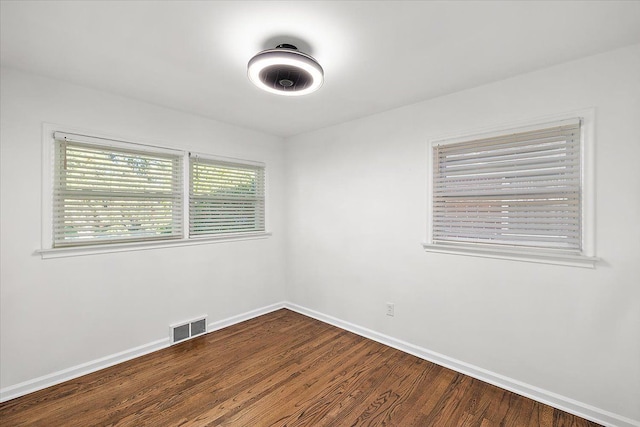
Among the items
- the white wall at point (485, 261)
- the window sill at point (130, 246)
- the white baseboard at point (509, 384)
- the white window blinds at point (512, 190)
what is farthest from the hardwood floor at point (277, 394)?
the white window blinds at point (512, 190)

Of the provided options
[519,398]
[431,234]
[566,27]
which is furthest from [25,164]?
[519,398]

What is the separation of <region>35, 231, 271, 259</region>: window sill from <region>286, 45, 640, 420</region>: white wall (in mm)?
995

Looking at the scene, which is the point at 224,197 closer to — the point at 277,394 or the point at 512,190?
the point at 277,394

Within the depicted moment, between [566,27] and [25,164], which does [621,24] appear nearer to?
[566,27]

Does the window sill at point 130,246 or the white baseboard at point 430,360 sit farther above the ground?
the window sill at point 130,246

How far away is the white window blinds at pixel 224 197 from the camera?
3.25 metres

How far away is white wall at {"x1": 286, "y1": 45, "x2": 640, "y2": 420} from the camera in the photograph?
1.87 meters

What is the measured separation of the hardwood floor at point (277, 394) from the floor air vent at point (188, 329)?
0.16 metres

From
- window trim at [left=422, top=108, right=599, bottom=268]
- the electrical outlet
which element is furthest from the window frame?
window trim at [left=422, top=108, right=599, bottom=268]

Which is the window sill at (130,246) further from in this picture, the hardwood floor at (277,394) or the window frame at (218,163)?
the hardwood floor at (277,394)

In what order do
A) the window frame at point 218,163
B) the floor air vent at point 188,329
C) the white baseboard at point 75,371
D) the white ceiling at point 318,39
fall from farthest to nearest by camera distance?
the window frame at point 218,163 → the floor air vent at point 188,329 → the white baseboard at point 75,371 → the white ceiling at point 318,39

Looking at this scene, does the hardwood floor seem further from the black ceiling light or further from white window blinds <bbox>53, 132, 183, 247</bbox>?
the black ceiling light

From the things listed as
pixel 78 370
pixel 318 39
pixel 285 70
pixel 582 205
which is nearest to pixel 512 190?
pixel 582 205

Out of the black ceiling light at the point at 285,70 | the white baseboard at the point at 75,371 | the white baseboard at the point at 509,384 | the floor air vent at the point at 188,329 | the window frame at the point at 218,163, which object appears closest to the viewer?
the black ceiling light at the point at 285,70
